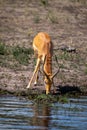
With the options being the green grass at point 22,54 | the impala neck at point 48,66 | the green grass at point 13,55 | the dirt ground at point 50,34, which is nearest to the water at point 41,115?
the impala neck at point 48,66

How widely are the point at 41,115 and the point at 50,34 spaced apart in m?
9.28

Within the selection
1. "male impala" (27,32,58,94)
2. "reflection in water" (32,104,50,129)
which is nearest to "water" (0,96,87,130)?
"reflection in water" (32,104,50,129)

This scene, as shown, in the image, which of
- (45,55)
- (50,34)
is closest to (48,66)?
(45,55)

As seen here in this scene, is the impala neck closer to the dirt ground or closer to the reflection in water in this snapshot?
the dirt ground

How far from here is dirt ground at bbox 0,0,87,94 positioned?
17406mm

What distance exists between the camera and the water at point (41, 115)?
39.5 ft

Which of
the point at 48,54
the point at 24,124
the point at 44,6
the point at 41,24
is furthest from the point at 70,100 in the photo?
the point at 44,6

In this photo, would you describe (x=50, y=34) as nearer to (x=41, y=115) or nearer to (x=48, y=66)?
(x=48, y=66)

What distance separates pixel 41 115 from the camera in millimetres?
13133

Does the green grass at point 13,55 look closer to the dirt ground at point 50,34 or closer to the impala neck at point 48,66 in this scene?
the dirt ground at point 50,34

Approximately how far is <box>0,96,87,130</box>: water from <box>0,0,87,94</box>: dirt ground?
1939 millimetres

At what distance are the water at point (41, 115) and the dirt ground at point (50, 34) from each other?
194 centimetres

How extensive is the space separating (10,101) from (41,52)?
9.60 feet

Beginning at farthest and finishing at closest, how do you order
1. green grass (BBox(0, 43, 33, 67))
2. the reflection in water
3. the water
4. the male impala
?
green grass (BBox(0, 43, 33, 67)), the male impala, the reflection in water, the water
